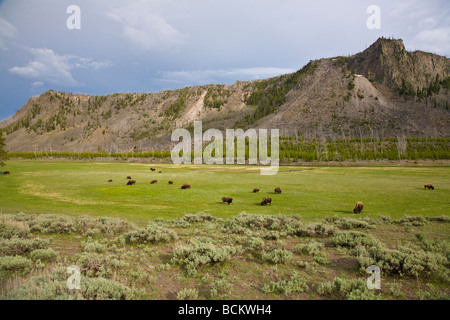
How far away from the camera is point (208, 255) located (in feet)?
35.7

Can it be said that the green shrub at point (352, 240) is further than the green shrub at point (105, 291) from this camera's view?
Yes

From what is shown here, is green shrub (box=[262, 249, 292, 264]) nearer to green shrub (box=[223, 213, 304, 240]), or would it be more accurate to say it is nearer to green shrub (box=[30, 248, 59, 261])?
green shrub (box=[223, 213, 304, 240])

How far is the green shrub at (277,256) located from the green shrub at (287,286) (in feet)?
5.53

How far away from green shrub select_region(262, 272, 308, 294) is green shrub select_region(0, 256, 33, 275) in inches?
356

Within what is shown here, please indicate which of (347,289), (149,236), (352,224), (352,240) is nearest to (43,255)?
(149,236)

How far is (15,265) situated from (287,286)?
10.2 m

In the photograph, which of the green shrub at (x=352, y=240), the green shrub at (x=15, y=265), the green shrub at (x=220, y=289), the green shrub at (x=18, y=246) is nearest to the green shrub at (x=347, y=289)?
the green shrub at (x=220, y=289)

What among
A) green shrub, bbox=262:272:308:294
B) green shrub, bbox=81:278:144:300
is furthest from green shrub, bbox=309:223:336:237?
green shrub, bbox=81:278:144:300

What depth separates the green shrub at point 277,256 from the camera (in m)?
10.8

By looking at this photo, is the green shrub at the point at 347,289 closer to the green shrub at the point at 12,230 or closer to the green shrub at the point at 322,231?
the green shrub at the point at 322,231
